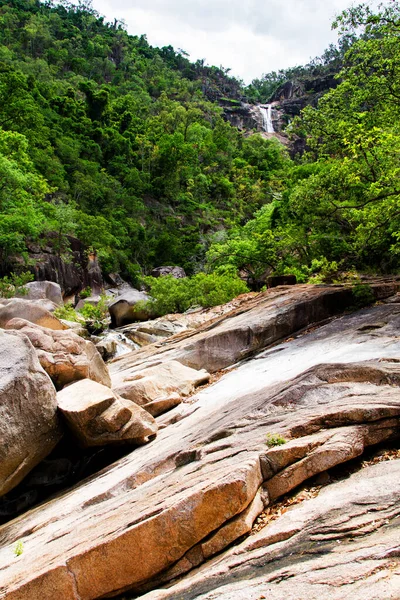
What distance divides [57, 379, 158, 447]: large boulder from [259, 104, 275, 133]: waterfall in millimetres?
100436

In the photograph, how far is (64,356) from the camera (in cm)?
894

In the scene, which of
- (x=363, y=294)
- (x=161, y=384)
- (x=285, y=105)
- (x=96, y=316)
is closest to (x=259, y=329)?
(x=363, y=294)

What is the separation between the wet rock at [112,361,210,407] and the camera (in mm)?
9180

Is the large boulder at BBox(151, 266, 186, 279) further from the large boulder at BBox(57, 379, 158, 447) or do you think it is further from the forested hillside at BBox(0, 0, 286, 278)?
the large boulder at BBox(57, 379, 158, 447)

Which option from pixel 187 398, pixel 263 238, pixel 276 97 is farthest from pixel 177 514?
pixel 276 97

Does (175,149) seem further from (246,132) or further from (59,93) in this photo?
(246,132)

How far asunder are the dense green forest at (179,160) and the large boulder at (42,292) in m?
3.69

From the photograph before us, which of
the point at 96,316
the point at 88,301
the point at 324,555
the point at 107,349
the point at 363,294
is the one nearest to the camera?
the point at 324,555

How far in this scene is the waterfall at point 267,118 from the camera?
99056mm

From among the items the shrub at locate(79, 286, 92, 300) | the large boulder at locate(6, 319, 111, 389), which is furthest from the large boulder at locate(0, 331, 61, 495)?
the shrub at locate(79, 286, 92, 300)

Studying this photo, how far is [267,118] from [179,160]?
1957 inches

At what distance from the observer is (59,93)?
68.2 m

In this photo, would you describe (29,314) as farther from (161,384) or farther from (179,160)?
(179,160)

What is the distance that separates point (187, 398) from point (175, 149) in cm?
5671
